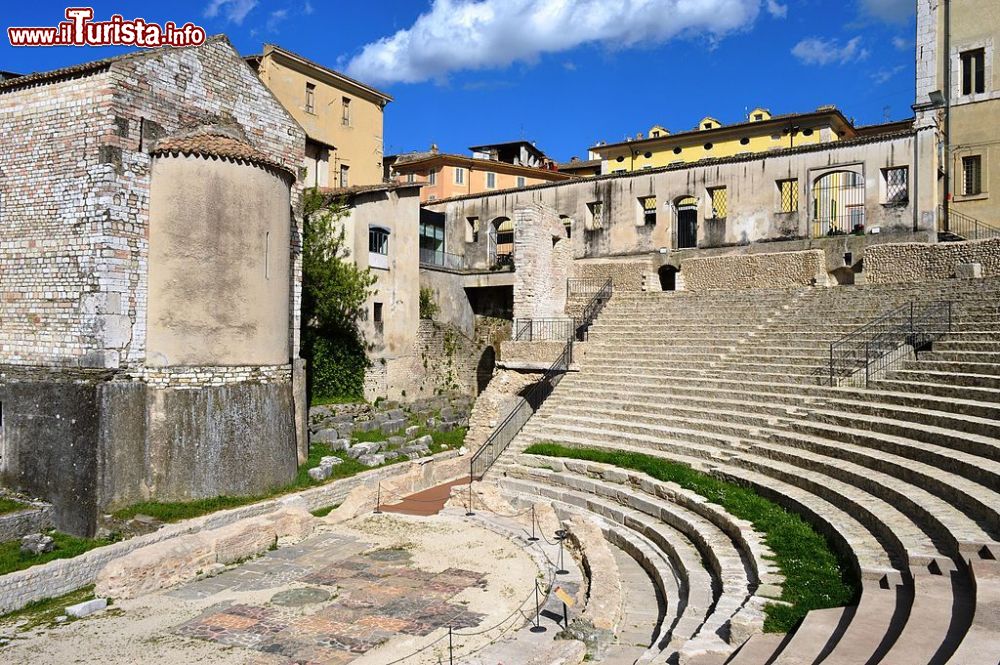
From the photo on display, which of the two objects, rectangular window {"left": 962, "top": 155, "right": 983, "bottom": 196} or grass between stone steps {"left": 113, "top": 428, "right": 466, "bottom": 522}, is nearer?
grass between stone steps {"left": 113, "top": 428, "right": 466, "bottom": 522}

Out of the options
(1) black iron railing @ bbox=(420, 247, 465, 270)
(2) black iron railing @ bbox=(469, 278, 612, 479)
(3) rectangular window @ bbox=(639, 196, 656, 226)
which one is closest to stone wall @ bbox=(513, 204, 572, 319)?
(2) black iron railing @ bbox=(469, 278, 612, 479)

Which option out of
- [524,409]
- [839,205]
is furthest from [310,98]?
[839,205]

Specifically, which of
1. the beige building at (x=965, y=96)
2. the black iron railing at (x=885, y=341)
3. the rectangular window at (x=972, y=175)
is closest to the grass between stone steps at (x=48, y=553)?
the black iron railing at (x=885, y=341)

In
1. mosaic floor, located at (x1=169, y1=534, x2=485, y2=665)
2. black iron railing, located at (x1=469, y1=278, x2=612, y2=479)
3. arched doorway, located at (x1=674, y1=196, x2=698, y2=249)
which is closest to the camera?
mosaic floor, located at (x1=169, y1=534, x2=485, y2=665)

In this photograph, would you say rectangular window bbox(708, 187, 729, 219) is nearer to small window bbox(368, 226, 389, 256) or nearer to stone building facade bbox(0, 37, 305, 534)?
small window bbox(368, 226, 389, 256)

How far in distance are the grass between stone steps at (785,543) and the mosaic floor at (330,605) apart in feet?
12.3

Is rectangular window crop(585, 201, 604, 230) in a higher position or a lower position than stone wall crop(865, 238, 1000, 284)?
higher

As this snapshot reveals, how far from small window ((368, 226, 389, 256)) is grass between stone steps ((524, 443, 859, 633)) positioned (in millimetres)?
11806

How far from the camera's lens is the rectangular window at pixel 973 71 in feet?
81.3

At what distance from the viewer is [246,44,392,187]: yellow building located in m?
28.7

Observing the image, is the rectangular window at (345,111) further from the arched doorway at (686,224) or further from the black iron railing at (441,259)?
the arched doorway at (686,224)

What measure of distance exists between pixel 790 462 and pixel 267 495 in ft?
32.8

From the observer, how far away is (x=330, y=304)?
21.9 meters

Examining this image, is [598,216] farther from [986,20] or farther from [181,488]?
[181,488]
